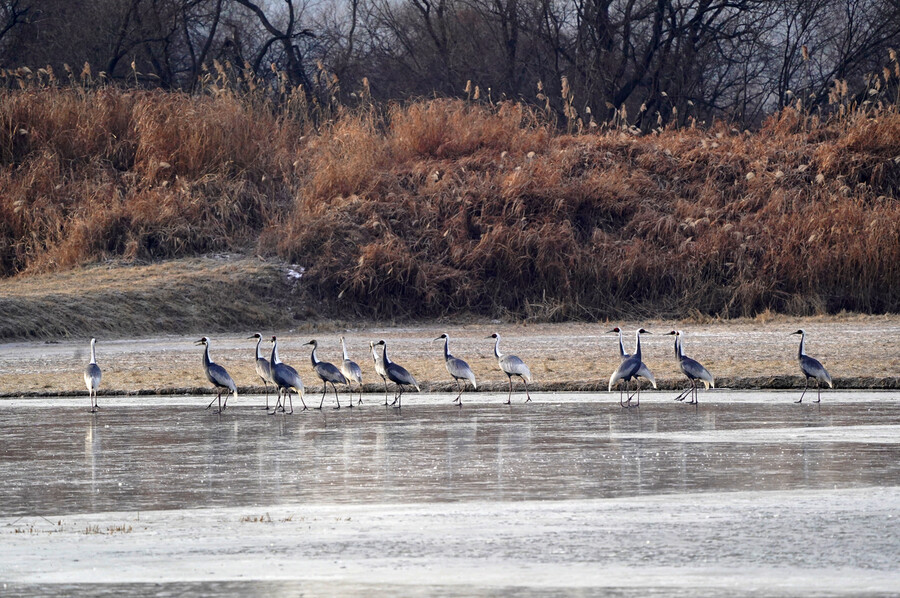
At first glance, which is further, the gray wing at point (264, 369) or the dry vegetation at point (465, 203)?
the dry vegetation at point (465, 203)

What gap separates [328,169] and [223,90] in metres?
4.05

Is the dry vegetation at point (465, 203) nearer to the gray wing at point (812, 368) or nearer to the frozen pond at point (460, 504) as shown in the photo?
the gray wing at point (812, 368)

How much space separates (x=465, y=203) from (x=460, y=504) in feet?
69.6

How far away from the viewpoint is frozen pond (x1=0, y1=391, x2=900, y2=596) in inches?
245

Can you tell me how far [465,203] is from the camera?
29094 millimetres

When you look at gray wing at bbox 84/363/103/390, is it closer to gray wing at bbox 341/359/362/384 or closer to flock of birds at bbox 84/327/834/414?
flock of birds at bbox 84/327/834/414

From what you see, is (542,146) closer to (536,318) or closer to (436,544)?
(536,318)

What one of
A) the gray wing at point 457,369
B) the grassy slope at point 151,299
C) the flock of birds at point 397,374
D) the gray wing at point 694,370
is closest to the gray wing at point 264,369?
the flock of birds at point 397,374

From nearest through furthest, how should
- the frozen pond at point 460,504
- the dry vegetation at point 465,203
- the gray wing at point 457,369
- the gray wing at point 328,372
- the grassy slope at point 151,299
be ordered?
the frozen pond at point 460,504 → the gray wing at point 328,372 → the gray wing at point 457,369 → the grassy slope at point 151,299 → the dry vegetation at point 465,203

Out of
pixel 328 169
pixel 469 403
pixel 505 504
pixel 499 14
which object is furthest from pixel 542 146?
pixel 505 504

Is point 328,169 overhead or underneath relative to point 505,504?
overhead

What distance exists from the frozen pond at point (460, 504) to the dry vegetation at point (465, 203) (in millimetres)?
13619

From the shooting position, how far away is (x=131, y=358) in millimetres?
19922

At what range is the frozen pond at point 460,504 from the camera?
621 cm
